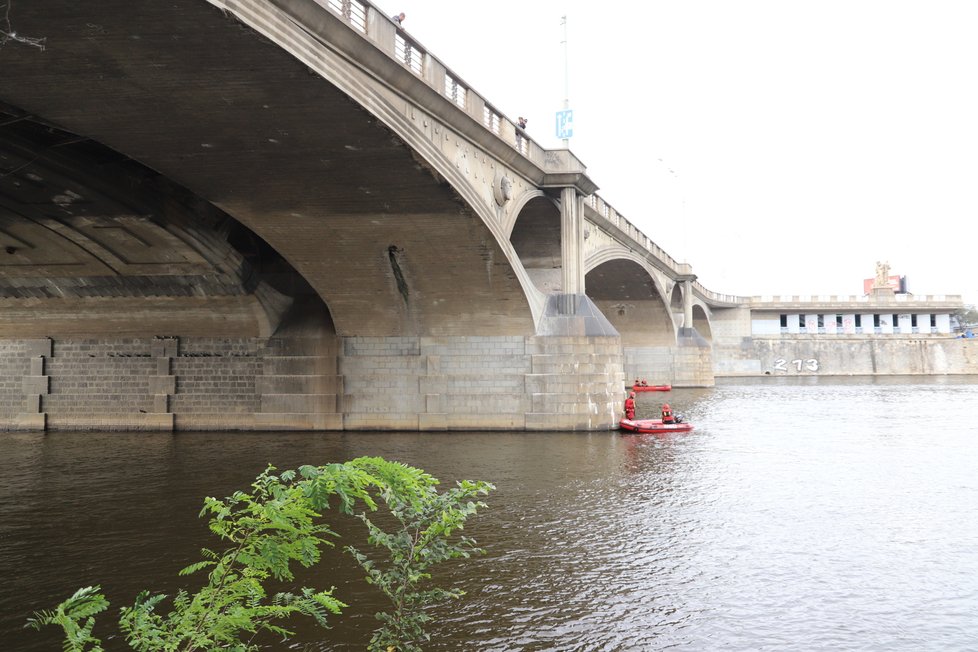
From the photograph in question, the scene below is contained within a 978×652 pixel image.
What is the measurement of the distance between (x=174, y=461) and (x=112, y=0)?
43.3ft

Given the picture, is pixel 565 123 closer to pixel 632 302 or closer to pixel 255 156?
pixel 255 156

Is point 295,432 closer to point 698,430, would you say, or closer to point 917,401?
point 698,430

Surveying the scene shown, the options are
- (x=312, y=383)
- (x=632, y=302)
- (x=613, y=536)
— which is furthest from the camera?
(x=632, y=302)

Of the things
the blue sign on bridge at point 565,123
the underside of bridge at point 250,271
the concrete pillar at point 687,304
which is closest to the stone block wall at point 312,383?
the underside of bridge at point 250,271

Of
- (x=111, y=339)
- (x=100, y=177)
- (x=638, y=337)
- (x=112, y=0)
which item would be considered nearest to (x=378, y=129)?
(x=112, y=0)

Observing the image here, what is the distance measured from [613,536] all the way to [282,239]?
45.0ft

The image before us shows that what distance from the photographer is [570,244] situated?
2769cm

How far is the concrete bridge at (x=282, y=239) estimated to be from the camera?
→ 1327cm

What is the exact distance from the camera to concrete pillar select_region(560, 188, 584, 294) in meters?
27.5

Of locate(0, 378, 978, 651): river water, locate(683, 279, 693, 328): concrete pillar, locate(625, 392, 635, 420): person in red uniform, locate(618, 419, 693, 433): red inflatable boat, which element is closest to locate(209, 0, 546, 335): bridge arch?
locate(0, 378, 978, 651): river water

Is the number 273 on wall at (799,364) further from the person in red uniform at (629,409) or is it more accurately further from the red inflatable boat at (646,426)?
the red inflatable boat at (646,426)

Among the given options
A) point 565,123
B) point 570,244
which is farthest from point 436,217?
point 565,123

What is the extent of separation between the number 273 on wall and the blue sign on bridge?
60.5 m

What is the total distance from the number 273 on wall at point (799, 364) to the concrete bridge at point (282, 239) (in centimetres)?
5234
